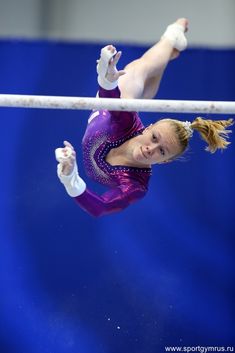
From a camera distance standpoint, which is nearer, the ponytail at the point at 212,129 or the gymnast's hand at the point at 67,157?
the gymnast's hand at the point at 67,157

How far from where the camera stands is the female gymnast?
1260 mm

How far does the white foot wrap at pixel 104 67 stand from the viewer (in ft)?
3.98

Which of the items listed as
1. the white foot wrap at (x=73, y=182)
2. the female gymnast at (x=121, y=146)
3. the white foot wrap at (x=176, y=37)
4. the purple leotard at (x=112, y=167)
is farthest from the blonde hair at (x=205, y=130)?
the white foot wrap at (x=176, y=37)

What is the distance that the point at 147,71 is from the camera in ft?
5.25

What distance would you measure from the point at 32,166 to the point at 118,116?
59cm

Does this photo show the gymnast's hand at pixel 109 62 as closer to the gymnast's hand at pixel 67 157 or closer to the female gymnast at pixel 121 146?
the female gymnast at pixel 121 146

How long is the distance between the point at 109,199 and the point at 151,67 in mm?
451

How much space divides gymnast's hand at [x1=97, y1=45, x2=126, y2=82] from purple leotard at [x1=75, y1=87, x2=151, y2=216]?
0.19 ft

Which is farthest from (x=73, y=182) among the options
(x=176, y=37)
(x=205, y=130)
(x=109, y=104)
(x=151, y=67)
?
(x=176, y=37)

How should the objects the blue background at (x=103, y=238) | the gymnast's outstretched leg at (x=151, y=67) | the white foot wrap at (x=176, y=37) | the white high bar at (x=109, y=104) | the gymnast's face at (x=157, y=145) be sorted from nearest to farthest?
1. the white high bar at (x=109, y=104)
2. the gymnast's face at (x=157, y=145)
3. the gymnast's outstretched leg at (x=151, y=67)
4. the white foot wrap at (x=176, y=37)
5. the blue background at (x=103, y=238)

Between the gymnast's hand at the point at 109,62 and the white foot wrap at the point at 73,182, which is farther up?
the gymnast's hand at the point at 109,62

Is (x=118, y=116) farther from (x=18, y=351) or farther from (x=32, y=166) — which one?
(x=18, y=351)

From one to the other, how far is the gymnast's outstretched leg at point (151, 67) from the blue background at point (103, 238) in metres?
0.27

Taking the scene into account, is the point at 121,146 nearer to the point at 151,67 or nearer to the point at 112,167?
the point at 112,167
